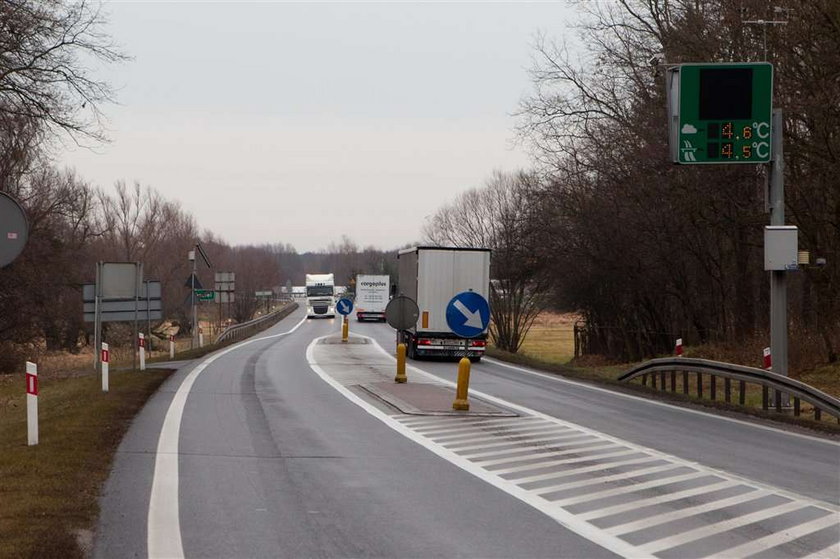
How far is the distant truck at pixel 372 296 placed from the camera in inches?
3361

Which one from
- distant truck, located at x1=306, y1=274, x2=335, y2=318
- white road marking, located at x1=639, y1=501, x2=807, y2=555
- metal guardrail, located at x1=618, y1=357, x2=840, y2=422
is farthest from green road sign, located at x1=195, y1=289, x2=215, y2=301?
distant truck, located at x1=306, y1=274, x2=335, y2=318

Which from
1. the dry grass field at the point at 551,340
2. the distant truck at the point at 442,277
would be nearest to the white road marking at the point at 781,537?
the distant truck at the point at 442,277

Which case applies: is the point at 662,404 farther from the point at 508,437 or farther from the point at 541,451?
the point at 541,451

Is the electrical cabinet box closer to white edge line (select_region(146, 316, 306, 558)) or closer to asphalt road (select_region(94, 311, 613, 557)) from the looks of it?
asphalt road (select_region(94, 311, 613, 557))

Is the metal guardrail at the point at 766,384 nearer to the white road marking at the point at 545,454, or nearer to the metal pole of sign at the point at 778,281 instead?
the metal pole of sign at the point at 778,281

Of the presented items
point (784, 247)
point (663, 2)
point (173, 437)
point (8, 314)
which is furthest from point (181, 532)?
point (8, 314)

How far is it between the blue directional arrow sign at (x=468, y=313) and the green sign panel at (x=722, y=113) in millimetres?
4905

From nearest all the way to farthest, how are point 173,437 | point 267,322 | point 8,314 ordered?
point 173,437, point 8,314, point 267,322

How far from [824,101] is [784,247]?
646cm

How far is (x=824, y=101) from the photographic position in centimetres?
2323

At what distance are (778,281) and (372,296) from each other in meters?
68.9

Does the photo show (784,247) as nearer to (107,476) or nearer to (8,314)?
(107,476)

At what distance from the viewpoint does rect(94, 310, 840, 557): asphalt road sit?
24.2 feet

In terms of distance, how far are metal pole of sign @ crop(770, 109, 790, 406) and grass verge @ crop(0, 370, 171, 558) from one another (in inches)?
435
